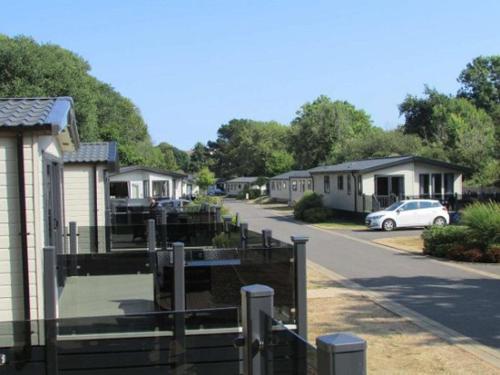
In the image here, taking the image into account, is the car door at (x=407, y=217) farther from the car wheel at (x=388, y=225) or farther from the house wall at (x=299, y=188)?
the house wall at (x=299, y=188)

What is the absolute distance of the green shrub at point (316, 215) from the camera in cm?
3478

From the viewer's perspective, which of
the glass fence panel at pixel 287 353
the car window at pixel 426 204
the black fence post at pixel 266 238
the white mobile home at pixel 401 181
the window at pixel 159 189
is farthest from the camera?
the window at pixel 159 189

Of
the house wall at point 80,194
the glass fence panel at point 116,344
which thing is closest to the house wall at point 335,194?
the house wall at point 80,194

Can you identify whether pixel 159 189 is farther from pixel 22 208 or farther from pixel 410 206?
pixel 22 208

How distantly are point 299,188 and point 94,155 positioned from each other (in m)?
41.4

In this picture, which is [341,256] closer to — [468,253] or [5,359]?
[468,253]

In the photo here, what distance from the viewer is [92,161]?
15.3 meters

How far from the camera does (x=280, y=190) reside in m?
65.5

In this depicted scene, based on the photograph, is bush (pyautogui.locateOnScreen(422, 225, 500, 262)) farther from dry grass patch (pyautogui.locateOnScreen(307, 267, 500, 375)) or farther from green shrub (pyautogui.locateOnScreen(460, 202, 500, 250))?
dry grass patch (pyautogui.locateOnScreen(307, 267, 500, 375))

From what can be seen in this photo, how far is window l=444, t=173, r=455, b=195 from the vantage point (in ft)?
111

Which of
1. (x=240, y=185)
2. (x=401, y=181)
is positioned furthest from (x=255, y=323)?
(x=240, y=185)

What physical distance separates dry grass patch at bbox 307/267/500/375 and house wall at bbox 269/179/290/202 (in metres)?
51.0

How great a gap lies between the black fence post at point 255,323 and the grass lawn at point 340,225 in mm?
26374

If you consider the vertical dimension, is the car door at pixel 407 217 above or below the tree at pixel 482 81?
below
